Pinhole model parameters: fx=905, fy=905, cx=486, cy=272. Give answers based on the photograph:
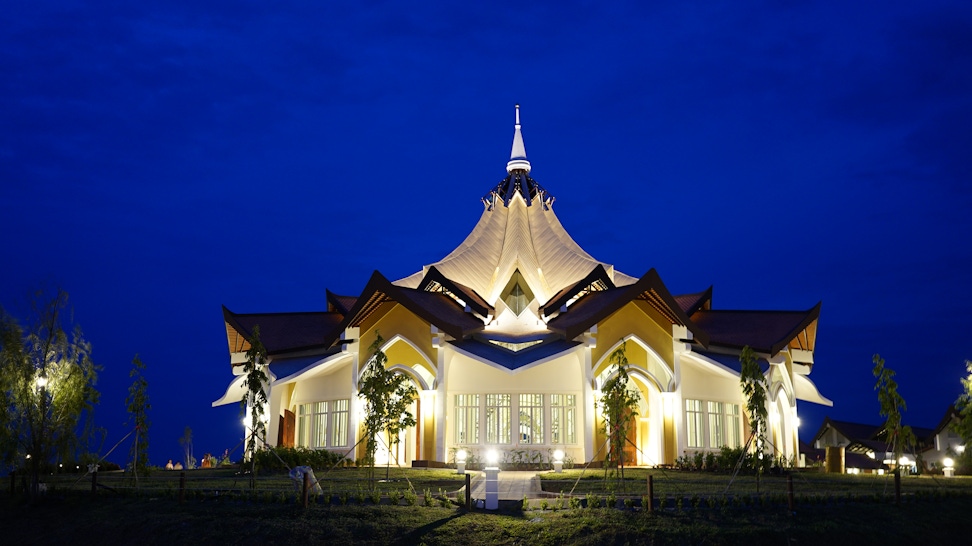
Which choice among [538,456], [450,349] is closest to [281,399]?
[450,349]

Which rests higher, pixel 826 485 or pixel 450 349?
pixel 450 349

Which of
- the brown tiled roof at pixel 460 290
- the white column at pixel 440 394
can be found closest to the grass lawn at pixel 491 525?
the white column at pixel 440 394

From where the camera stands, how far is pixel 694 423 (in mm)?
33125

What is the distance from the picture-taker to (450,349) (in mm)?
32781

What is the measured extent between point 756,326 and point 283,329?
19.2 metres

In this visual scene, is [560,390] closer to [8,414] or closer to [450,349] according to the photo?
[450,349]

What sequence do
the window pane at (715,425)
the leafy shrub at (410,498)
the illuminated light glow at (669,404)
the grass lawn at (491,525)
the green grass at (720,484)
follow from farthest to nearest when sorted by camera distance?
the window pane at (715,425) → the illuminated light glow at (669,404) → the green grass at (720,484) → the leafy shrub at (410,498) → the grass lawn at (491,525)

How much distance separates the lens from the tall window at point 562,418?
32406 millimetres

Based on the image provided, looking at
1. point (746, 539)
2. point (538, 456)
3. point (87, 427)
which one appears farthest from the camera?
point (538, 456)

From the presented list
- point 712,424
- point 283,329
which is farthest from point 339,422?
point 712,424

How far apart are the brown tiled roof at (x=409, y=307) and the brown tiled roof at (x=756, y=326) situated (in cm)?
949

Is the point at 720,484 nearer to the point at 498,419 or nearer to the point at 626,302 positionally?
the point at 626,302

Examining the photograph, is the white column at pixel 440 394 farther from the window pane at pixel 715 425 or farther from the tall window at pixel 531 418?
the window pane at pixel 715 425

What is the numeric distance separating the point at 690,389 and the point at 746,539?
1622cm
